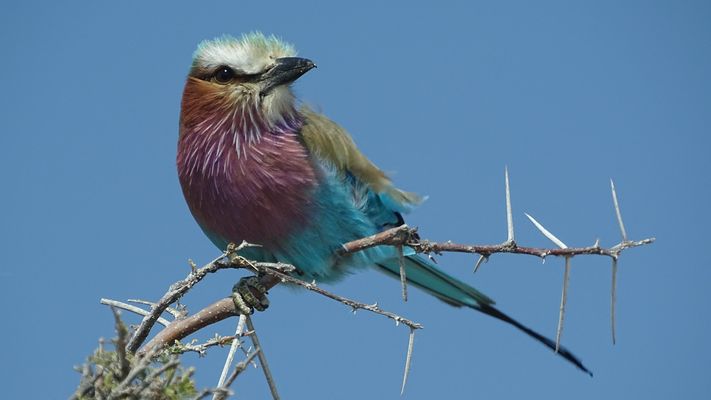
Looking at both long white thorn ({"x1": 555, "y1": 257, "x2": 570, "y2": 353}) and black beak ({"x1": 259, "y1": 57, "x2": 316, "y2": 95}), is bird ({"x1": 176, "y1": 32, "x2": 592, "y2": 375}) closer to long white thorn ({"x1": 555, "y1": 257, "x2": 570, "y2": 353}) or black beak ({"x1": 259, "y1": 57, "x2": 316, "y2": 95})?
black beak ({"x1": 259, "y1": 57, "x2": 316, "y2": 95})

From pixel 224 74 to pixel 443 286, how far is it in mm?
Answer: 1188

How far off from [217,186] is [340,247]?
1.63 feet

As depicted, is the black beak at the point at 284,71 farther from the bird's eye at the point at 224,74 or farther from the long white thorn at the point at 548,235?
the long white thorn at the point at 548,235

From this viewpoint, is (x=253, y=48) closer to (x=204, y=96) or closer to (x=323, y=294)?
(x=204, y=96)

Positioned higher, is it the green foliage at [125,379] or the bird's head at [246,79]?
the bird's head at [246,79]

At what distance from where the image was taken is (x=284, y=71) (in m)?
3.39

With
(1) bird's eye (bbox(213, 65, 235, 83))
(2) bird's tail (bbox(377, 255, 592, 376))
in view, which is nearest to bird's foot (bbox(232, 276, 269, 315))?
(2) bird's tail (bbox(377, 255, 592, 376))

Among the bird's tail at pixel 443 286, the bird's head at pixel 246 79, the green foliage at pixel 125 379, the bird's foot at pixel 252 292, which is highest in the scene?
the bird's head at pixel 246 79

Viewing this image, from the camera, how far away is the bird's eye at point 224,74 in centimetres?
345

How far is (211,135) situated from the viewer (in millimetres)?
3416

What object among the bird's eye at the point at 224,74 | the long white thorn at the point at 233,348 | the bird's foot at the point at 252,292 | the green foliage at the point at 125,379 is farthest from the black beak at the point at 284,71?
the green foliage at the point at 125,379

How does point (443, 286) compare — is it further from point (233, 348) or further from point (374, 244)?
point (233, 348)

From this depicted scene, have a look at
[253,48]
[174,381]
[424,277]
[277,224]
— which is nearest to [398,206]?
[424,277]

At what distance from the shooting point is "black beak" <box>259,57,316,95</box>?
337 cm
